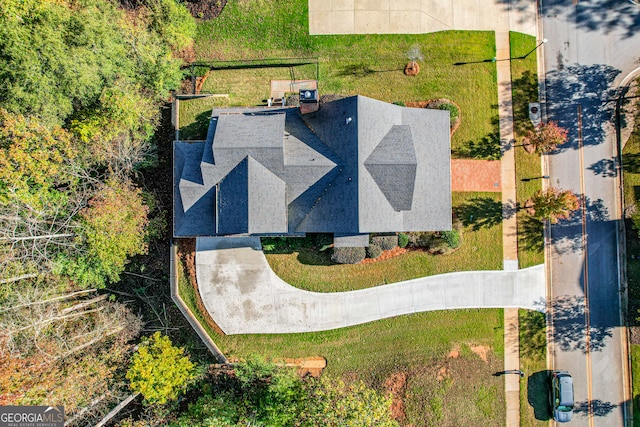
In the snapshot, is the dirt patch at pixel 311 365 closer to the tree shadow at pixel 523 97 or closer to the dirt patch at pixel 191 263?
the dirt patch at pixel 191 263

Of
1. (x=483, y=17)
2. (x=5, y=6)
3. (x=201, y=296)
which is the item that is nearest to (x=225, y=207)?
(x=201, y=296)

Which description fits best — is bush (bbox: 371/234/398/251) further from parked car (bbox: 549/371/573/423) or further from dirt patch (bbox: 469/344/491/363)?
parked car (bbox: 549/371/573/423)

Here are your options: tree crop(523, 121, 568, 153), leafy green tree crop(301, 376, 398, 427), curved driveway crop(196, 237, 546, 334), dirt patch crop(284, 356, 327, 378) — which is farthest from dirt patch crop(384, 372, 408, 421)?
tree crop(523, 121, 568, 153)

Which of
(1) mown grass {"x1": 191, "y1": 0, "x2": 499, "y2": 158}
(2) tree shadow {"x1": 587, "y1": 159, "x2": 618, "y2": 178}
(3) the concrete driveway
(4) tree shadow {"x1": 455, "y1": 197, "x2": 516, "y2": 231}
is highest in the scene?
(3) the concrete driveway

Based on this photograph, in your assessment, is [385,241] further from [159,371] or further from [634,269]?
[634,269]

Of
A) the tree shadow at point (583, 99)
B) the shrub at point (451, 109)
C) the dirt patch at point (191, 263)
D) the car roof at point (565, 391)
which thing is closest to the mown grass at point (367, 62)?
the shrub at point (451, 109)

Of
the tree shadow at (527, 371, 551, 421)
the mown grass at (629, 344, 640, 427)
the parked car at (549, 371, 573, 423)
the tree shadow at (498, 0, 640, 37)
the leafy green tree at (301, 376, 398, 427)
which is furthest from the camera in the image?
the tree shadow at (498, 0, 640, 37)

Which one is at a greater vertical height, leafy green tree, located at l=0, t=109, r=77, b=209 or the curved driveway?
leafy green tree, located at l=0, t=109, r=77, b=209

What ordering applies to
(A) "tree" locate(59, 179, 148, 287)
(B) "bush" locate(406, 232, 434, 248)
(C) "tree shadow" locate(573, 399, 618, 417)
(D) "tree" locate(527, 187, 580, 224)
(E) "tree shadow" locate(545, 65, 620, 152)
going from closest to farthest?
(A) "tree" locate(59, 179, 148, 287) → (D) "tree" locate(527, 187, 580, 224) → (B) "bush" locate(406, 232, 434, 248) → (C) "tree shadow" locate(573, 399, 618, 417) → (E) "tree shadow" locate(545, 65, 620, 152)
